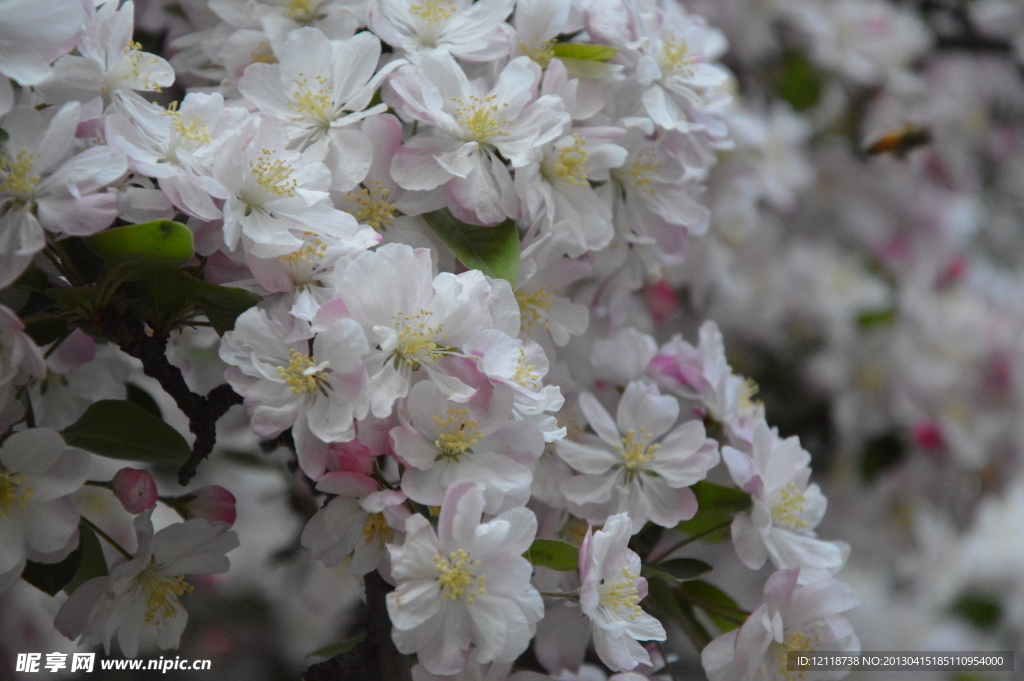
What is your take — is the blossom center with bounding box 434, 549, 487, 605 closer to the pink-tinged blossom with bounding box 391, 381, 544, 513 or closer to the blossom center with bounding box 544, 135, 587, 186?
the pink-tinged blossom with bounding box 391, 381, 544, 513

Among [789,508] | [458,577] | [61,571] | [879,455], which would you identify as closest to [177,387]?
[61,571]

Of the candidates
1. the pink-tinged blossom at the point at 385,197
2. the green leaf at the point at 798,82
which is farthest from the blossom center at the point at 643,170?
the green leaf at the point at 798,82

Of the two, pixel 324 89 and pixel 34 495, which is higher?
pixel 324 89

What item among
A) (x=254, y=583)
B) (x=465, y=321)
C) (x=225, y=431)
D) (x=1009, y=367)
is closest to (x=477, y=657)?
(x=465, y=321)

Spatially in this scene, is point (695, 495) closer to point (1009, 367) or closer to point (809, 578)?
point (809, 578)

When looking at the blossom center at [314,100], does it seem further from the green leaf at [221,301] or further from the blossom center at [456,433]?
the blossom center at [456,433]

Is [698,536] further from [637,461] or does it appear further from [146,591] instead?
[146,591]
